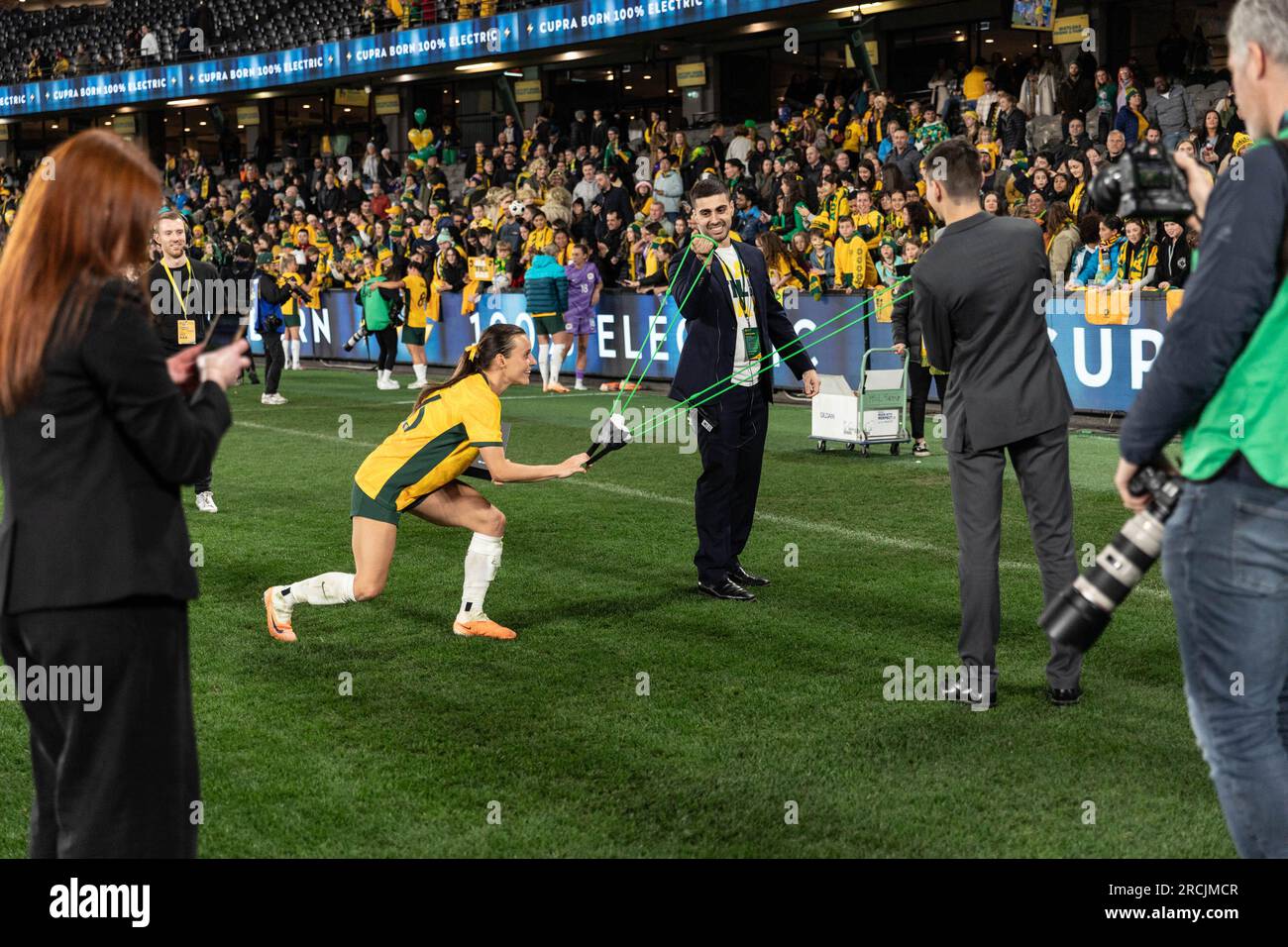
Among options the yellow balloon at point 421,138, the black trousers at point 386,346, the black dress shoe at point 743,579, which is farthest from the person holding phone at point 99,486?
the yellow balloon at point 421,138

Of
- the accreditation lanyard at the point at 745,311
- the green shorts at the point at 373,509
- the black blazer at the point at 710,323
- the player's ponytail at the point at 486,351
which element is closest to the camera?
the green shorts at the point at 373,509

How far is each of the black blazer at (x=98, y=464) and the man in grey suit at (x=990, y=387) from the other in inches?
137

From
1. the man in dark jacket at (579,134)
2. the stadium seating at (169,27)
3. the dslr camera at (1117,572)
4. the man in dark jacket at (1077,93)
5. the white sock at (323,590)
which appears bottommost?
the white sock at (323,590)

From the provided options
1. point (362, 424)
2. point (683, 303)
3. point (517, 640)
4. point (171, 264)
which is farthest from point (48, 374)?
point (362, 424)

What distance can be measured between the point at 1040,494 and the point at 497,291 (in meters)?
17.5

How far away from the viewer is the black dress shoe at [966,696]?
18.8ft

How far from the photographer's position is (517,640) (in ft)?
22.8

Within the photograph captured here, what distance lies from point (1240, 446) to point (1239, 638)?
0.39m

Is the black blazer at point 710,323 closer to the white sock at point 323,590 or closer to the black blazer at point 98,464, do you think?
the white sock at point 323,590

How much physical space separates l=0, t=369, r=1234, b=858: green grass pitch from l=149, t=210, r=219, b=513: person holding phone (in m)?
1.43

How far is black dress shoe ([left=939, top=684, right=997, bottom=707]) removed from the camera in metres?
5.73

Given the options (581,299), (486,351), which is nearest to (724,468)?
(486,351)

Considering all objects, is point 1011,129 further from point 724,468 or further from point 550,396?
point 724,468
